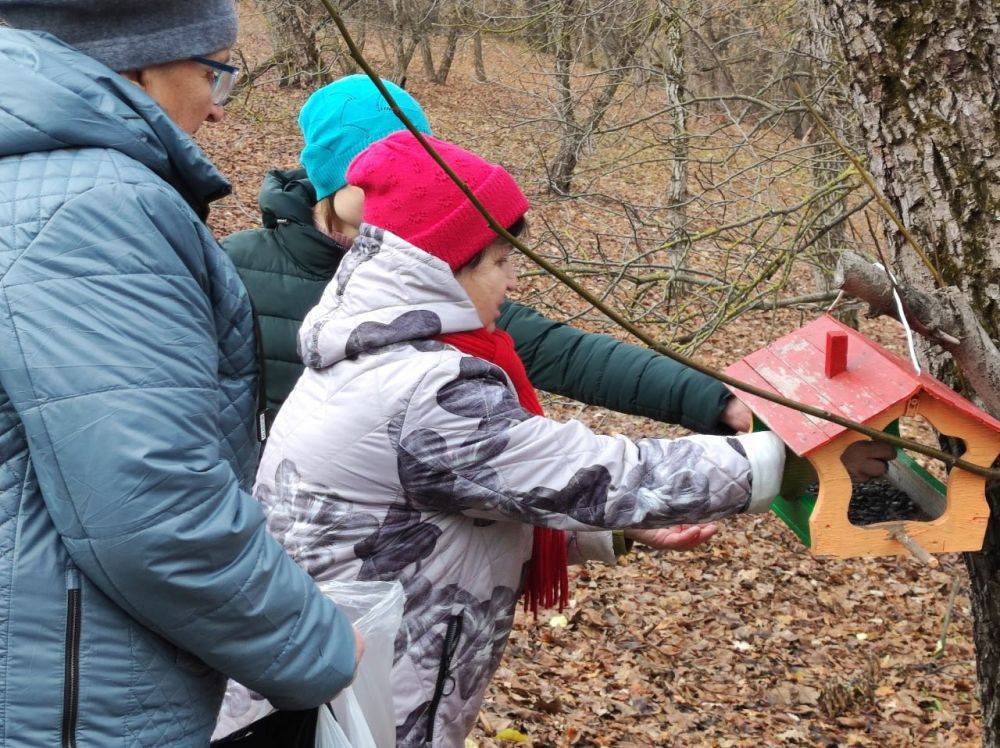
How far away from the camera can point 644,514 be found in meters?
1.76

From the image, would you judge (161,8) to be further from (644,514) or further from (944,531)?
(944,531)

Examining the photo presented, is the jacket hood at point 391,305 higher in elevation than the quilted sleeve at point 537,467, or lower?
higher

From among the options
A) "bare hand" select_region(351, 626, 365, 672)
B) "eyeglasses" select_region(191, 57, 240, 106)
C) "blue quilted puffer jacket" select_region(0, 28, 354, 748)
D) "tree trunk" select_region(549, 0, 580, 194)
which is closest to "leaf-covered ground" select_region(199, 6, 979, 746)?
"tree trunk" select_region(549, 0, 580, 194)

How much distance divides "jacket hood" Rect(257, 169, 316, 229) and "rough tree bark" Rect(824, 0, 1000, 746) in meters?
Result: 1.34

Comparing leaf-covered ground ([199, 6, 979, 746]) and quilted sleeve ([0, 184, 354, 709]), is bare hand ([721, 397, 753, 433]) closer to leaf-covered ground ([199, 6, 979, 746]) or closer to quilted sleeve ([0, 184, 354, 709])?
quilted sleeve ([0, 184, 354, 709])

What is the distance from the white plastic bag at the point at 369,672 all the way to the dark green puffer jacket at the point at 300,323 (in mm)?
853

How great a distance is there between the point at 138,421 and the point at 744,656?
4.72m

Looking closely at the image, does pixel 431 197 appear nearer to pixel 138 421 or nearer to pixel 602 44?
pixel 138 421

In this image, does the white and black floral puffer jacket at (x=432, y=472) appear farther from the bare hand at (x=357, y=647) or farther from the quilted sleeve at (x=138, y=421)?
the quilted sleeve at (x=138, y=421)

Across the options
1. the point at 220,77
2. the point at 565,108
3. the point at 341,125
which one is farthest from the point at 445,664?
the point at 565,108

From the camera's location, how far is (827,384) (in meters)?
2.00

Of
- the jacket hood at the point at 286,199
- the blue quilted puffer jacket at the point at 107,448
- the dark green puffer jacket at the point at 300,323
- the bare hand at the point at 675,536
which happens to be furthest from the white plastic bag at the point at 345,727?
the jacket hood at the point at 286,199

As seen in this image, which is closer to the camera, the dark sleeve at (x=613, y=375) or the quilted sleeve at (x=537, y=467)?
the quilted sleeve at (x=537, y=467)

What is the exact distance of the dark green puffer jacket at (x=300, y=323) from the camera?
246 cm
